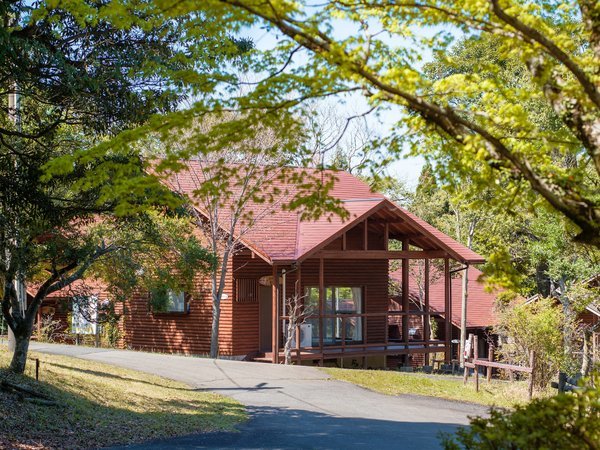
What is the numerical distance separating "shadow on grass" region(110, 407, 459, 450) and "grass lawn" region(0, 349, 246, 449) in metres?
0.54

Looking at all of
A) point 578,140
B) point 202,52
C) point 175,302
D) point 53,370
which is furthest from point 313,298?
point 578,140

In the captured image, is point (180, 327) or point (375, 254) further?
point (180, 327)

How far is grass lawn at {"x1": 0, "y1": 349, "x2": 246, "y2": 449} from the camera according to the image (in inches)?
483

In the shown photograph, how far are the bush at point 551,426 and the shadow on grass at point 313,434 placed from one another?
5.97 metres

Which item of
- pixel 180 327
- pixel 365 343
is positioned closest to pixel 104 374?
pixel 180 327

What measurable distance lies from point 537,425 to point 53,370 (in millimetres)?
13838

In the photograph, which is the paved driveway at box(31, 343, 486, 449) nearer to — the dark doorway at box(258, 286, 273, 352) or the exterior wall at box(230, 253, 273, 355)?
the exterior wall at box(230, 253, 273, 355)

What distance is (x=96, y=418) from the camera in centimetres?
1371

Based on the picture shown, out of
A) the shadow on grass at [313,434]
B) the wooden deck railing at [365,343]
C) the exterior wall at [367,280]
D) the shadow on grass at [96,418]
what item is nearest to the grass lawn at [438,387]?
the wooden deck railing at [365,343]

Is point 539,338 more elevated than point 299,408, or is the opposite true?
point 539,338

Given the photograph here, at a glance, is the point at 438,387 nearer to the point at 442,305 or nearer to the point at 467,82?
the point at 467,82

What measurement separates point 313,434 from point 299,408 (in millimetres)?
3020

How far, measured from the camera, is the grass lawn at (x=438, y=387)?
1897 cm

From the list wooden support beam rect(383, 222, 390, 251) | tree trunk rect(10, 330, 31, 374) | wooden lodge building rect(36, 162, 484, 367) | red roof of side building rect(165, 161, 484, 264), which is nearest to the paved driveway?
wooden lodge building rect(36, 162, 484, 367)
